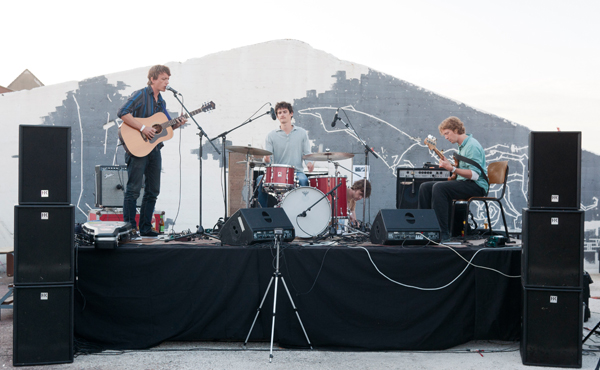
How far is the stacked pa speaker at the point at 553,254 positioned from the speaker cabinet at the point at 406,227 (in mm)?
791

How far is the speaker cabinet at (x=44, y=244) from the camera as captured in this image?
3.54m

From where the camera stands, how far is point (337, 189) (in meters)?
5.78

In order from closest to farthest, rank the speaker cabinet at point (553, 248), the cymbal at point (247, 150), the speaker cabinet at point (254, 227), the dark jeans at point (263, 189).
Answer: the speaker cabinet at point (553, 248)
the speaker cabinet at point (254, 227)
the cymbal at point (247, 150)
the dark jeans at point (263, 189)

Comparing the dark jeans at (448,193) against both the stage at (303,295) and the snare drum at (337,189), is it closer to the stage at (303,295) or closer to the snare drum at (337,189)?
the stage at (303,295)

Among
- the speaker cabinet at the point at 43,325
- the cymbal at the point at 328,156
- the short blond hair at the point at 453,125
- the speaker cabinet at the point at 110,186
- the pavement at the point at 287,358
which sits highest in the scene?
the short blond hair at the point at 453,125

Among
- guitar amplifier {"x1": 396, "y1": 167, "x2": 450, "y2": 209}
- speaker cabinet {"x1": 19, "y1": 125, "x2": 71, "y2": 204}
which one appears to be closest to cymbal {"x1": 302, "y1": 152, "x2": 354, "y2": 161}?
guitar amplifier {"x1": 396, "y1": 167, "x2": 450, "y2": 209}

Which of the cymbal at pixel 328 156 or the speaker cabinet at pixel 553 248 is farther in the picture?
the cymbal at pixel 328 156

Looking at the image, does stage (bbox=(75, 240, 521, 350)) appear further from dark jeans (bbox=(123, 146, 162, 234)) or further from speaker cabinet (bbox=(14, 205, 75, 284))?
dark jeans (bbox=(123, 146, 162, 234))

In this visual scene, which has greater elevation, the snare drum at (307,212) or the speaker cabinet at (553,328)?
the snare drum at (307,212)

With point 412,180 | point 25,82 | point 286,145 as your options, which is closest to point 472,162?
point 412,180

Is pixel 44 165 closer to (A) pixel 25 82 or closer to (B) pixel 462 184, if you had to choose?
(B) pixel 462 184

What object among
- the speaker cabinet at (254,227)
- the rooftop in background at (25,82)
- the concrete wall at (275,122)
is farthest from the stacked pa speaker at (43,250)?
the rooftop in background at (25,82)

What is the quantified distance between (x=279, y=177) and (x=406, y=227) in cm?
173

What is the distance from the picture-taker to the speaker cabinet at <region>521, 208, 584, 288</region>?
3.60 meters
